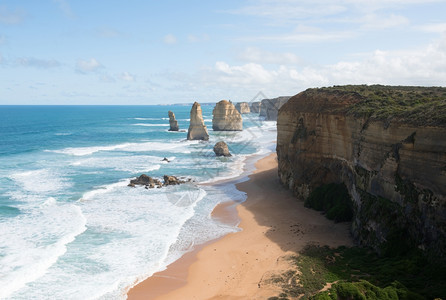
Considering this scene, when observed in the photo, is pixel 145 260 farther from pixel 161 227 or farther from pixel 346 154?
pixel 346 154

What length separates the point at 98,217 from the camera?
30188mm

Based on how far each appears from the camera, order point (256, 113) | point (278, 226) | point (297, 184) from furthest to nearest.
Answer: point (256, 113) < point (297, 184) < point (278, 226)

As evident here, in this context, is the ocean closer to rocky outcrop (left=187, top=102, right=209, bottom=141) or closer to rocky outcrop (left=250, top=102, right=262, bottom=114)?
rocky outcrop (left=187, top=102, right=209, bottom=141)

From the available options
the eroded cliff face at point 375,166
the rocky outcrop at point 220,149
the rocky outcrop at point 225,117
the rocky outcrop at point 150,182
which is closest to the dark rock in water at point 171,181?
the rocky outcrop at point 150,182

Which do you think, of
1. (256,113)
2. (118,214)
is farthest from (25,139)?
(256,113)

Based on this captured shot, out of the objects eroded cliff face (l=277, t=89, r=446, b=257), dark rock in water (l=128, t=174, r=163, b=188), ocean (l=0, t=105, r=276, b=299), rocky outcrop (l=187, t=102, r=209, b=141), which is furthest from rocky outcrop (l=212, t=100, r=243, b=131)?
eroded cliff face (l=277, t=89, r=446, b=257)

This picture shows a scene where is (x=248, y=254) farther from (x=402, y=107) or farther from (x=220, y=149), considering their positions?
(x=220, y=149)

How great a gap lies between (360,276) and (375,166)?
286 inches

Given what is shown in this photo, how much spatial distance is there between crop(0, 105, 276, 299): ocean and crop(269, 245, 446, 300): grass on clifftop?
7789mm

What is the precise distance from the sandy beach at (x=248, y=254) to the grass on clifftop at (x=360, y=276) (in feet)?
3.32

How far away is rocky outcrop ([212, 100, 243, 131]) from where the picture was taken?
97062mm

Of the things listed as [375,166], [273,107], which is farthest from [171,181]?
[273,107]

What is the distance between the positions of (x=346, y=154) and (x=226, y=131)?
72.4 meters

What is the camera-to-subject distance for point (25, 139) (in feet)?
262
